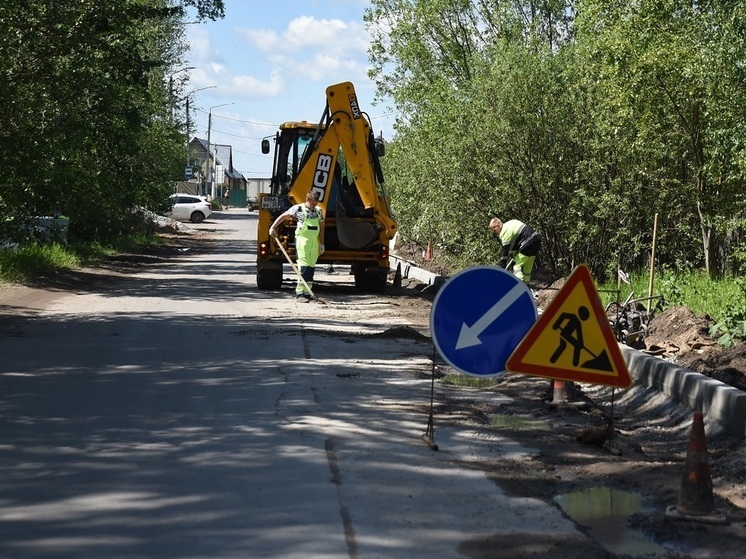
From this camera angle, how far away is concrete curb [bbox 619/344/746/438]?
8.62 m

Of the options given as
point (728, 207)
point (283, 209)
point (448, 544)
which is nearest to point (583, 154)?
point (728, 207)

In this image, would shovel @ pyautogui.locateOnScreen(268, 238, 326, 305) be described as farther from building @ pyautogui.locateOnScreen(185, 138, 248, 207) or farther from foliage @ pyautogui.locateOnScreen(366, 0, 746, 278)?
building @ pyautogui.locateOnScreen(185, 138, 248, 207)

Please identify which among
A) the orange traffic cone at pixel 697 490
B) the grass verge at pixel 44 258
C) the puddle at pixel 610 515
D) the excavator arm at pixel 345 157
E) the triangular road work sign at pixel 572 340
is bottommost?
the grass verge at pixel 44 258

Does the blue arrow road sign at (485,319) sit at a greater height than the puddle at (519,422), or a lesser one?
greater

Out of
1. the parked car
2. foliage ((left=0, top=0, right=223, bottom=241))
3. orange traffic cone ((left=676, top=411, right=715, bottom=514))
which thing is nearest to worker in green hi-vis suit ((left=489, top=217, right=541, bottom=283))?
foliage ((left=0, top=0, right=223, bottom=241))

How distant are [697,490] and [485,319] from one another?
7.21 feet

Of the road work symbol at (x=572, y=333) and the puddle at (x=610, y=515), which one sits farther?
the road work symbol at (x=572, y=333)

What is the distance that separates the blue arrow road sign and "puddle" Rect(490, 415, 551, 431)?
1.24 m

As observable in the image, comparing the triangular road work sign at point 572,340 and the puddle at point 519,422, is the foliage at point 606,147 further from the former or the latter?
the triangular road work sign at point 572,340

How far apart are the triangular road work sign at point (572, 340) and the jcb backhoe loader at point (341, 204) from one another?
13.7 meters

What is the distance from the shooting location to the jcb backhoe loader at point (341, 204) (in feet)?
70.4

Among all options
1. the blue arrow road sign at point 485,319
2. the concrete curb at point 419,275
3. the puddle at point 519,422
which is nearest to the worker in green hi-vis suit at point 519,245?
the concrete curb at point 419,275

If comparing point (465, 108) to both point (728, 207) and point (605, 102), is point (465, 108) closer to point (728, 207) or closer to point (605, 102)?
point (605, 102)

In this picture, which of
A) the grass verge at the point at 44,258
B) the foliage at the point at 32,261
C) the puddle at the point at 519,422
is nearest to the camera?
the puddle at the point at 519,422
